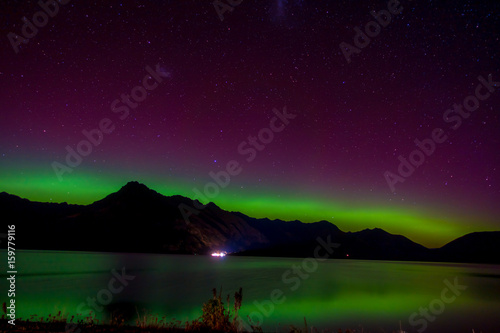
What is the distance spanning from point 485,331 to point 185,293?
27.7 metres

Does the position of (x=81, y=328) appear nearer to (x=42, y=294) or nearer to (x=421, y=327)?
(x=421, y=327)

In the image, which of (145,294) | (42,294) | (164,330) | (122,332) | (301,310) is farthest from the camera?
(145,294)

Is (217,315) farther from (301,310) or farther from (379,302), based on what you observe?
(379,302)

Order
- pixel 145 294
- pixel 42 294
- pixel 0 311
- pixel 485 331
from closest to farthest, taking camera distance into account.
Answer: pixel 0 311, pixel 485 331, pixel 42 294, pixel 145 294

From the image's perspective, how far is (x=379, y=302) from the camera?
37.6 meters

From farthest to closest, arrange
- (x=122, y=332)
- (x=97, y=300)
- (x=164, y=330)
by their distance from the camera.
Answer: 1. (x=97, y=300)
2. (x=164, y=330)
3. (x=122, y=332)

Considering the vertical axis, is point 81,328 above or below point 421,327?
above

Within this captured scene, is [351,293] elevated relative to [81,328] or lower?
lower

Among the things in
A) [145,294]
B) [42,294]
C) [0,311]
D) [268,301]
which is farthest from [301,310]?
[42,294]

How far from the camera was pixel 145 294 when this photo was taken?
38.1 m

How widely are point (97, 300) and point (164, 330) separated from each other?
926 inches

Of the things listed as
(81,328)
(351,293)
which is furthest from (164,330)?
(351,293)

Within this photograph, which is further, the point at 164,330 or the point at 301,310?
the point at 301,310

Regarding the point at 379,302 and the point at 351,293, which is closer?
the point at 379,302
